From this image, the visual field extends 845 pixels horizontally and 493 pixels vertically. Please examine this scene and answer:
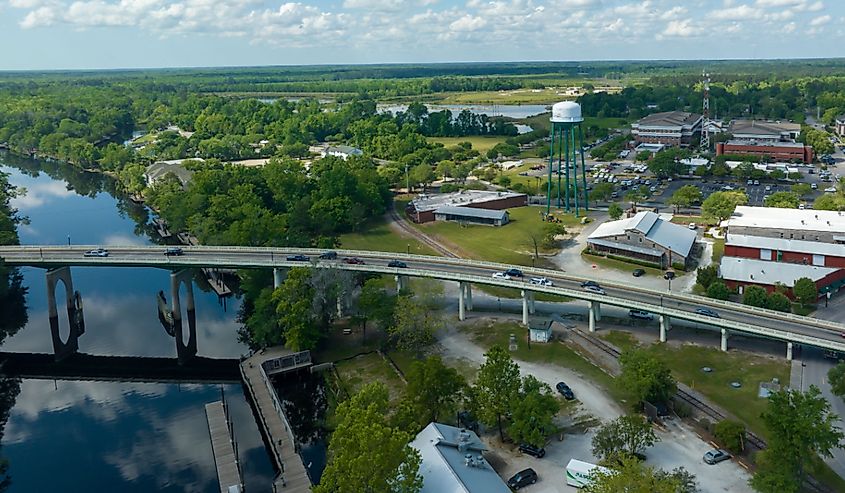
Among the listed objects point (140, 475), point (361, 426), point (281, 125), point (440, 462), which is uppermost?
point (281, 125)

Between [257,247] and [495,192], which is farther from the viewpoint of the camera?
[495,192]

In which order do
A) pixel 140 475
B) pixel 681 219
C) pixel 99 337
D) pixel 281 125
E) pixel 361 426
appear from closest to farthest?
pixel 361 426 → pixel 140 475 → pixel 99 337 → pixel 681 219 → pixel 281 125

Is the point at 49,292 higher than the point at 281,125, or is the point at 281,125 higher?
the point at 281,125

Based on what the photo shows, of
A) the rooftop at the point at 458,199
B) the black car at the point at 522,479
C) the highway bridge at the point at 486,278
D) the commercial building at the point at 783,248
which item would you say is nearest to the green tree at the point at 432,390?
the black car at the point at 522,479

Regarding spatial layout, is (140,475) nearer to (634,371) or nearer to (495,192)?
(634,371)

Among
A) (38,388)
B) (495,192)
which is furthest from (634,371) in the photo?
(495,192)

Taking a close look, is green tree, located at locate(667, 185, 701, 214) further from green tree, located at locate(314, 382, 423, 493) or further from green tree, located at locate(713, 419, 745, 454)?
green tree, located at locate(314, 382, 423, 493)
